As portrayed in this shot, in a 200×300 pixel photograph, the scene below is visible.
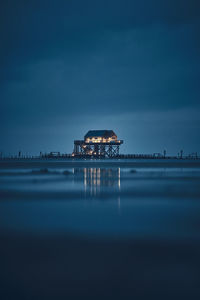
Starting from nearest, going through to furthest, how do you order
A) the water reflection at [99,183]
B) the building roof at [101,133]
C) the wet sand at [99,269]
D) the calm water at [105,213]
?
the wet sand at [99,269] < the calm water at [105,213] < the water reflection at [99,183] < the building roof at [101,133]

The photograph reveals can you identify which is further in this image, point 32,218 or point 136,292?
point 32,218

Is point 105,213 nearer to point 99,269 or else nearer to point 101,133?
point 99,269

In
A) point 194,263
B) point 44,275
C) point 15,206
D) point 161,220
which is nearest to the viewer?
point 44,275

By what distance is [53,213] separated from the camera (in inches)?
333

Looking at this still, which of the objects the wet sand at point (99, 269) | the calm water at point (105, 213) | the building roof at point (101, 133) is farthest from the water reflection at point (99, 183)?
the building roof at point (101, 133)

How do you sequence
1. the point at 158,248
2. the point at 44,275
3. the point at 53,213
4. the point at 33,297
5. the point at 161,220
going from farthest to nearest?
the point at 53,213 → the point at 161,220 → the point at 158,248 → the point at 44,275 → the point at 33,297

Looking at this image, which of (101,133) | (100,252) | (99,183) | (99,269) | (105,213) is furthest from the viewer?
(101,133)

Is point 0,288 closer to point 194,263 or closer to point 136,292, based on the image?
point 136,292

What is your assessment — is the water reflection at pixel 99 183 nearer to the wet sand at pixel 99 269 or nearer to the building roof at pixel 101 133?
the wet sand at pixel 99 269

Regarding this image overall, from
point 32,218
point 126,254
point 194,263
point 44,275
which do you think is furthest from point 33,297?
point 32,218

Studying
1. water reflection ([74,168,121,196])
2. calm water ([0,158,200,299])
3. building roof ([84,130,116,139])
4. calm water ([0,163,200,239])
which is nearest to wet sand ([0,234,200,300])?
calm water ([0,158,200,299])

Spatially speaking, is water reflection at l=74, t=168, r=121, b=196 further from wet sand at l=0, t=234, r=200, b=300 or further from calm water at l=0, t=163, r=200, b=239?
wet sand at l=0, t=234, r=200, b=300

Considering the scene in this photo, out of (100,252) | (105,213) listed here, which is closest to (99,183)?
(105,213)

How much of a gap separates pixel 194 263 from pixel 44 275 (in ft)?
7.58
